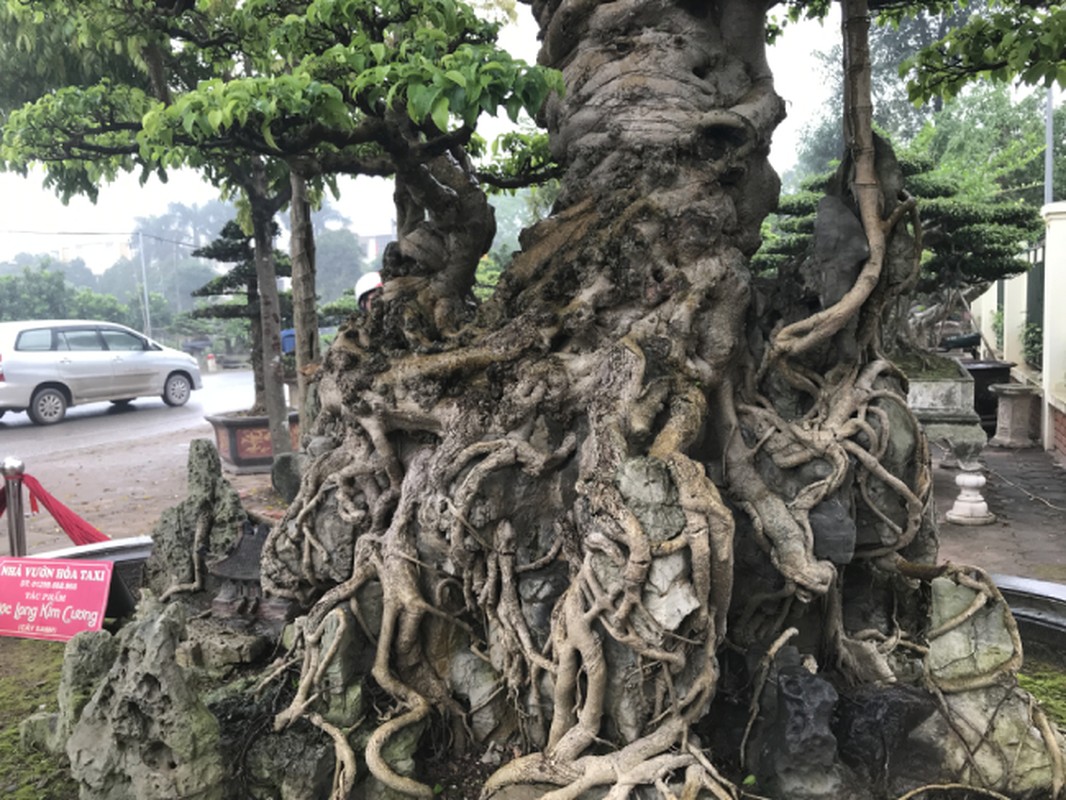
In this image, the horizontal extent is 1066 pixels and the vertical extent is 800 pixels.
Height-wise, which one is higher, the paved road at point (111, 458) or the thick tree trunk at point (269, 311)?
the thick tree trunk at point (269, 311)

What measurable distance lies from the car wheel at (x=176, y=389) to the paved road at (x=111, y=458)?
0.71 feet

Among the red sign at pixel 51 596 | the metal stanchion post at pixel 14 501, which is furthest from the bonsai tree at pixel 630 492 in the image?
the metal stanchion post at pixel 14 501

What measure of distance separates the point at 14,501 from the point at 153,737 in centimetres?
316

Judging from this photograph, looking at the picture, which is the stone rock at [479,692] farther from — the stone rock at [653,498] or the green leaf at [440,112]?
the green leaf at [440,112]

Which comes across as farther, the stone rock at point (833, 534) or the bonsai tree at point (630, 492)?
the stone rock at point (833, 534)

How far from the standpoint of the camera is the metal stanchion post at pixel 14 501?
4965 mm

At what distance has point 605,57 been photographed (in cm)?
362

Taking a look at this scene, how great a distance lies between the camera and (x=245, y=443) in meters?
9.98

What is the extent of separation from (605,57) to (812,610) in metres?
2.42

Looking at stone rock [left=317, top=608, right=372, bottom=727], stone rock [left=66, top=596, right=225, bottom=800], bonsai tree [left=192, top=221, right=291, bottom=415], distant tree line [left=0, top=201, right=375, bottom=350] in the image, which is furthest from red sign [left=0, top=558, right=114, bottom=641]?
distant tree line [left=0, top=201, right=375, bottom=350]

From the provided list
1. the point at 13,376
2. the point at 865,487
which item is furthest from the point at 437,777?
the point at 13,376

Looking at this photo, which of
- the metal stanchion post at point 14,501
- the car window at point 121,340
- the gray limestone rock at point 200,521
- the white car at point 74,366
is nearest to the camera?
the gray limestone rock at point 200,521

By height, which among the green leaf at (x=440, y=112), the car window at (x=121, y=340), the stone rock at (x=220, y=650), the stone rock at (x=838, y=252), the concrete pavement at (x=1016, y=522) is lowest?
the concrete pavement at (x=1016, y=522)

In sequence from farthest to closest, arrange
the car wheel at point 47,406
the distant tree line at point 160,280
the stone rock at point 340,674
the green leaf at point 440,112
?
the distant tree line at point 160,280 < the car wheel at point 47,406 < the stone rock at point 340,674 < the green leaf at point 440,112
